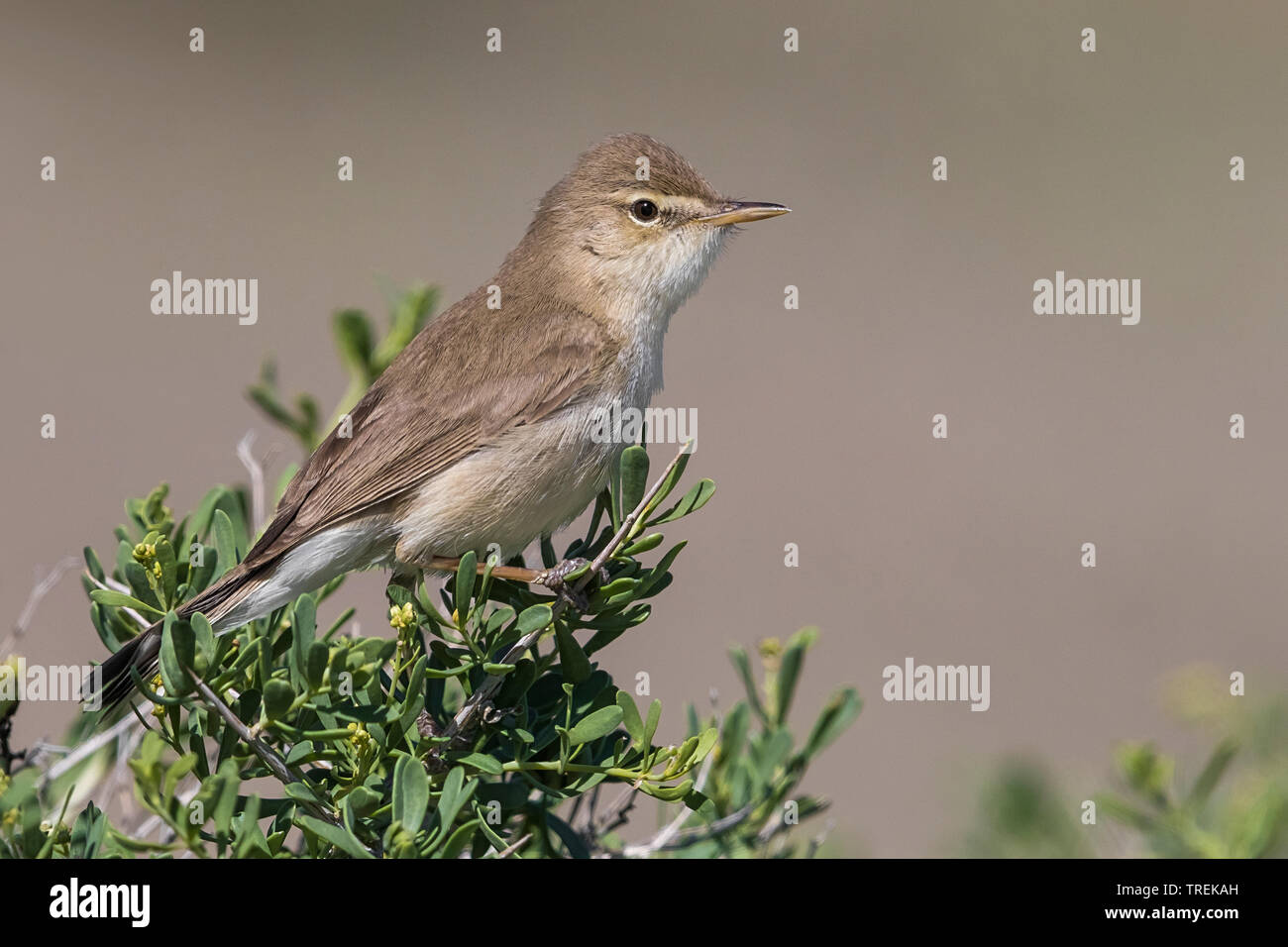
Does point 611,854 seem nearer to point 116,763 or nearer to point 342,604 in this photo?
point 116,763

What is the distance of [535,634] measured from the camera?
2852 mm

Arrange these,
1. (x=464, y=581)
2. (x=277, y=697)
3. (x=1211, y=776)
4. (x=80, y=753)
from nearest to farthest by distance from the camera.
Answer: (x=277, y=697) < (x=80, y=753) < (x=464, y=581) < (x=1211, y=776)

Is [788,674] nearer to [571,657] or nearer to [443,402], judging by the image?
[571,657]

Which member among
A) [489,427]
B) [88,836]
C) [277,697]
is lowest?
[88,836]

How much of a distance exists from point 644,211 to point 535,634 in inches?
86.2

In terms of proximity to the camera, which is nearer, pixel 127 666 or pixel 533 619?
pixel 533 619

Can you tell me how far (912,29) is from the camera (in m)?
18.0

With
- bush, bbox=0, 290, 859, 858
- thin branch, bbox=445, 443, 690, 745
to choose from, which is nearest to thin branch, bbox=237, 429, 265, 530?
bush, bbox=0, 290, 859, 858

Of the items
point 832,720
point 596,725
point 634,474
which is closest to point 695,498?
point 634,474

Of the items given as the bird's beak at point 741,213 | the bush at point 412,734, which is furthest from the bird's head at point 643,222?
the bush at point 412,734

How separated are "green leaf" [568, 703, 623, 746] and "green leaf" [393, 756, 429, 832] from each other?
39 centimetres

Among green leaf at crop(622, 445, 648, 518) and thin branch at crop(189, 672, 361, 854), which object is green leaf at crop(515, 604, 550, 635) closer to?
green leaf at crop(622, 445, 648, 518)
